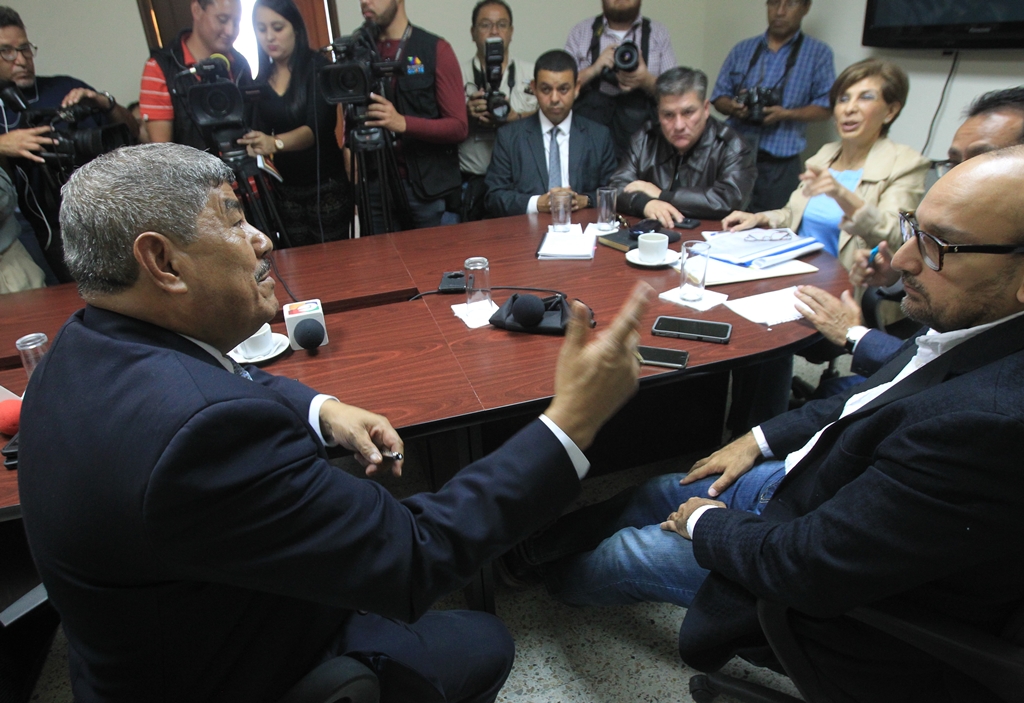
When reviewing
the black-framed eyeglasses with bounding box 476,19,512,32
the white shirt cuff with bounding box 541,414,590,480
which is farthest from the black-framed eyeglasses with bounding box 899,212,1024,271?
the black-framed eyeglasses with bounding box 476,19,512,32

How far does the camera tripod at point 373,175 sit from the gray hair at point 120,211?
1.87 metres

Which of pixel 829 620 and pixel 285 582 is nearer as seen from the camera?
pixel 285 582

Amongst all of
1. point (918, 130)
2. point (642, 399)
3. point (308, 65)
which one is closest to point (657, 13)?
point (918, 130)

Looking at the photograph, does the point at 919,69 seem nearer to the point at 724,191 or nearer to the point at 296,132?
the point at 724,191

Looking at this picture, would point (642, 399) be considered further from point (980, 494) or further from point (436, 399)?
point (980, 494)

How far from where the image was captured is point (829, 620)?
38.7 inches

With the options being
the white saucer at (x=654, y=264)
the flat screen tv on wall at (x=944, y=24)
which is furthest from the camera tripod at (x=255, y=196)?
the flat screen tv on wall at (x=944, y=24)

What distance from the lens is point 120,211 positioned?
78 cm

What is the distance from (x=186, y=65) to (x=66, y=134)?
0.55m

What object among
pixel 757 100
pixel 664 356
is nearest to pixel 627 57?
pixel 757 100

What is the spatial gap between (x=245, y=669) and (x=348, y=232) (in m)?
2.67

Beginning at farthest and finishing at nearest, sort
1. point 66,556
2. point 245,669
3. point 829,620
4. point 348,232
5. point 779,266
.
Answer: point 348,232, point 779,266, point 829,620, point 245,669, point 66,556

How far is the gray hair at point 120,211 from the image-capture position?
30.6 inches

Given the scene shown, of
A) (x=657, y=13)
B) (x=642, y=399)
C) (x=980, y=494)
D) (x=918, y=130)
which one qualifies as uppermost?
(x=657, y=13)
